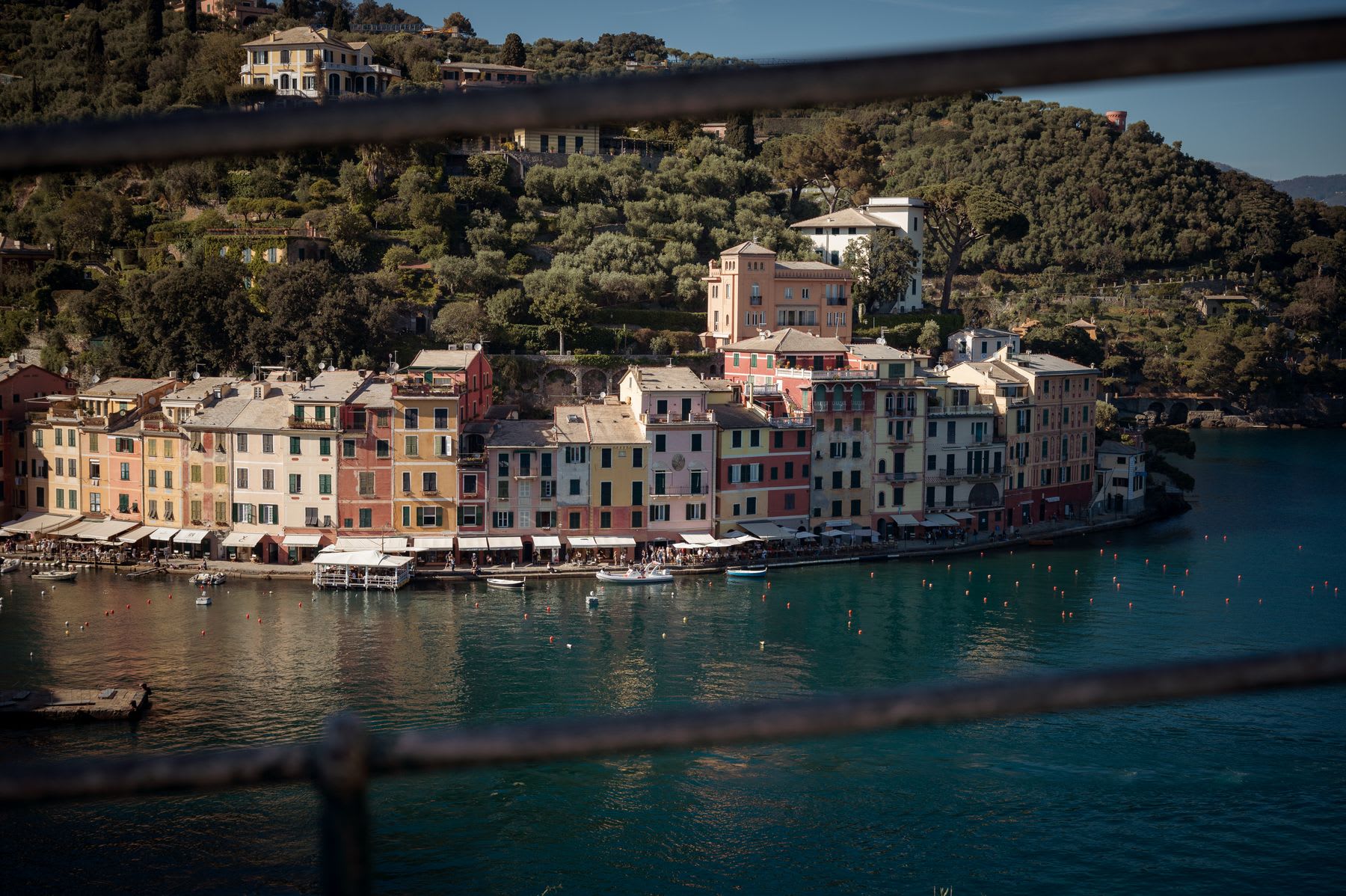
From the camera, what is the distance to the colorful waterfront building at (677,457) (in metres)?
27.5

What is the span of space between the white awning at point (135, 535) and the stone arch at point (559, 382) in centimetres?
1114

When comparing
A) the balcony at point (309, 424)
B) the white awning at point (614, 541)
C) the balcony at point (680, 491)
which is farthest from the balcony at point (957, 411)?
the balcony at point (309, 424)

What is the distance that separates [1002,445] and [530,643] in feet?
49.7

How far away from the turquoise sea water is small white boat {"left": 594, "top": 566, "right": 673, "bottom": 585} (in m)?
0.68

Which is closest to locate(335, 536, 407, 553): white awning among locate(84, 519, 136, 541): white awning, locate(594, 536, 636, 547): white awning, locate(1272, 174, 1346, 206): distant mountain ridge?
locate(594, 536, 636, 547): white awning

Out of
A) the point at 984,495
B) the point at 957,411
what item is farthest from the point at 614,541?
the point at 984,495

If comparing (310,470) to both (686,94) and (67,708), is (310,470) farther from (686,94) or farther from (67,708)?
(686,94)

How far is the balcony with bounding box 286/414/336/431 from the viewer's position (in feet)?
86.3

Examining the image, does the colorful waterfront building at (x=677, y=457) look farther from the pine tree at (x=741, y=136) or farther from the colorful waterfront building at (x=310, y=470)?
the pine tree at (x=741, y=136)

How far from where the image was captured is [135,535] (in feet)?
87.9

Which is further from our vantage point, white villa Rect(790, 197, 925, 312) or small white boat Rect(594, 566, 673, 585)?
white villa Rect(790, 197, 925, 312)

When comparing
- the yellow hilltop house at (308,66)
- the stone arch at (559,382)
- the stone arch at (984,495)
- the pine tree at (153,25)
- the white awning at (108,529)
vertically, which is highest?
the pine tree at (153,25)

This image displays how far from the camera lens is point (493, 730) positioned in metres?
0.95

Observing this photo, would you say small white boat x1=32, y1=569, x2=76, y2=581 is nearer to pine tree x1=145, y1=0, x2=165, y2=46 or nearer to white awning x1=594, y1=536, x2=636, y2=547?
white awning x1=594, y1=536, x2=636, y2=547
